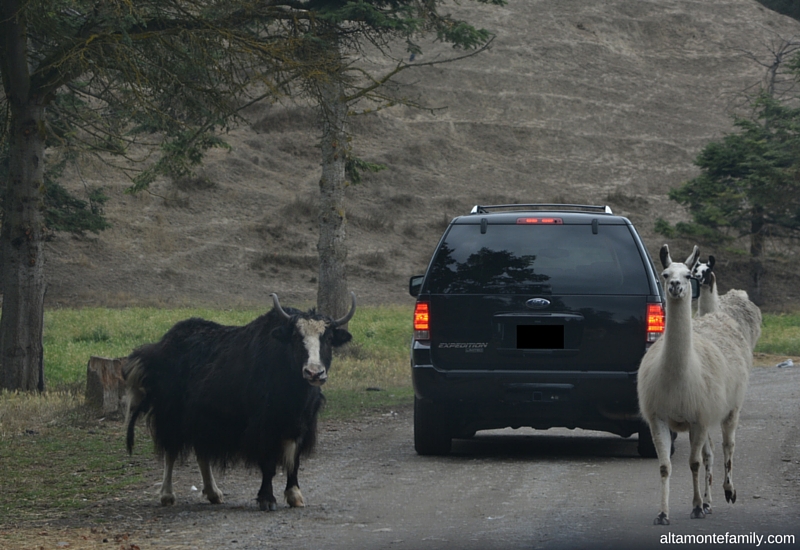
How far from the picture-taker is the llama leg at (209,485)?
860 cm

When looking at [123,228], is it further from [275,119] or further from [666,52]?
[666,52]

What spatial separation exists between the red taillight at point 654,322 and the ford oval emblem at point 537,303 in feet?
3.03

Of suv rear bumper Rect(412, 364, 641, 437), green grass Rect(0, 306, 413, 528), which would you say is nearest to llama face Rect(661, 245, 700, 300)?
suv rear bumper Rect(412, 364, 641, 437)

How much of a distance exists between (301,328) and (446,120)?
58.0 metres

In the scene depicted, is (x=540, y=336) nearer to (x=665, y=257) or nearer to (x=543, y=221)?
(x=543, y=221)

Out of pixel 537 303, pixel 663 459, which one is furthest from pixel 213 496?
pixel 663 459

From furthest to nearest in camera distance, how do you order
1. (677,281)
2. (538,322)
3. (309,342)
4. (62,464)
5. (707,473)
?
(62,464) < (538,322) < (309,342) < (707,473) < (677,281)

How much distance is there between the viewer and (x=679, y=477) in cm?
927

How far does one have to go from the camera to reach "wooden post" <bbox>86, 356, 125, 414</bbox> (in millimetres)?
13438

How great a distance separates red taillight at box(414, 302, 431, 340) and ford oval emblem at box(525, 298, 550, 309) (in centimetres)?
94

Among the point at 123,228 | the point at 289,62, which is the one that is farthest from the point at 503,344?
the point at 123,228

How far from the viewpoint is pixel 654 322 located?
9.67 meters

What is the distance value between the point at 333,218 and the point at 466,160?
42.0 meters

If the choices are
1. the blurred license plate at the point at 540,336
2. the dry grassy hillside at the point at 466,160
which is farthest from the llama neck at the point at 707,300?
the dry grassy hillside at the point at 466,160
